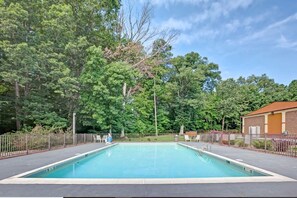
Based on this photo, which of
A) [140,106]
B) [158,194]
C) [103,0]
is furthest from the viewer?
[140,106]

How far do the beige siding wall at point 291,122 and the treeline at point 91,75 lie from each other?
13954 millimetres

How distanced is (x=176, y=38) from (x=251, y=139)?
60.8ft

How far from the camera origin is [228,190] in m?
4.82

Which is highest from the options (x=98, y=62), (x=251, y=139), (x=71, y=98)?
(x=98, y=62)

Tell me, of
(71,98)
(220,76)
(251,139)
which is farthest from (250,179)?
(220,76)

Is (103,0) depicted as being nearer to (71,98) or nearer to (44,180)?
(71,98)

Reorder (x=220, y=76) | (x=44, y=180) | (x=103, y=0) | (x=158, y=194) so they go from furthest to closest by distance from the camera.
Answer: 1. (x=220, y=76)
2. (x=103, y=0)
3. (x=44, y=180)
4. (x=158, y=194)

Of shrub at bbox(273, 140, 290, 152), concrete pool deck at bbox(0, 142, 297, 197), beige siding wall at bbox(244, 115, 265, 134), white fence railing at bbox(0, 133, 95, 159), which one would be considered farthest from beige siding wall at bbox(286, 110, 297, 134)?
concrete pool deck at bbox(0, 142, 297, 197)

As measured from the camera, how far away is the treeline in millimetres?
21141

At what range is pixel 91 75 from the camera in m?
24.2

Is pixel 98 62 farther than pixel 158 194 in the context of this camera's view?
Yes

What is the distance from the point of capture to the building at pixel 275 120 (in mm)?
22344

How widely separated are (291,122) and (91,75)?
17.7 metres

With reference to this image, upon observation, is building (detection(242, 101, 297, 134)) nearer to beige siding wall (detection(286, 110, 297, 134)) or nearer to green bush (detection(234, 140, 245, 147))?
beige siding wall (detection(286, 110, 297, 134))
